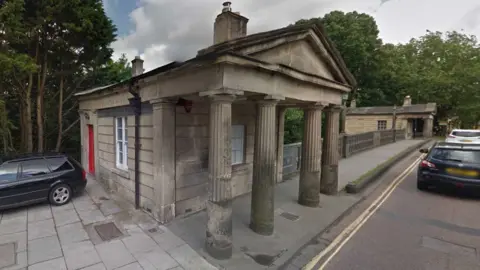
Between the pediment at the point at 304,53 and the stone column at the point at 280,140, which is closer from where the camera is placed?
the pediment at the point at 304,53

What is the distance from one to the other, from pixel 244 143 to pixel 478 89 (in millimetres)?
30534

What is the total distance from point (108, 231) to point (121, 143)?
10.7ft

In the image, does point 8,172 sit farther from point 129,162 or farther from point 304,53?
point 304,53

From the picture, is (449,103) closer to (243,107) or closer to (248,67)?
(243,107)

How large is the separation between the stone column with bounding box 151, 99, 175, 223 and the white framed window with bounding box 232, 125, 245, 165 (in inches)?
88.2

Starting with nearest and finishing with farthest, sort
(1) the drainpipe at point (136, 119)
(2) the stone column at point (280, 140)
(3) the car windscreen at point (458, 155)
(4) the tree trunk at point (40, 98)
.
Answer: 1. (1) the drainpipe at point (136, 119)
2. (3) the car windscreen at point (458, 155)
3. (2) the stone column at point (280, 140)
4. (4) the tree trunk at point (40, 98)

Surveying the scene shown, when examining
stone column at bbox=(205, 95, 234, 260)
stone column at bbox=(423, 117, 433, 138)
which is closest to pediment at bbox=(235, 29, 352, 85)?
stone column at bbox=(205, 95, 234, 260)

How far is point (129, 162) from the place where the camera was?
22.5 ft

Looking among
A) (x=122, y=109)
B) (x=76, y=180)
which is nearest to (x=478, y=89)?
(x=122, y=109)

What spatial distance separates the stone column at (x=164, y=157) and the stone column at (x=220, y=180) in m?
1.69

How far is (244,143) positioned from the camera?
7469 mm

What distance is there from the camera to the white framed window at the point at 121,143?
729 cm

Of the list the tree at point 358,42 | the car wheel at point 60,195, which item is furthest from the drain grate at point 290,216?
the tree at point 358,42

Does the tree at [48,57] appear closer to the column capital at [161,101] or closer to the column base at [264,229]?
the column capital at [161,101]
